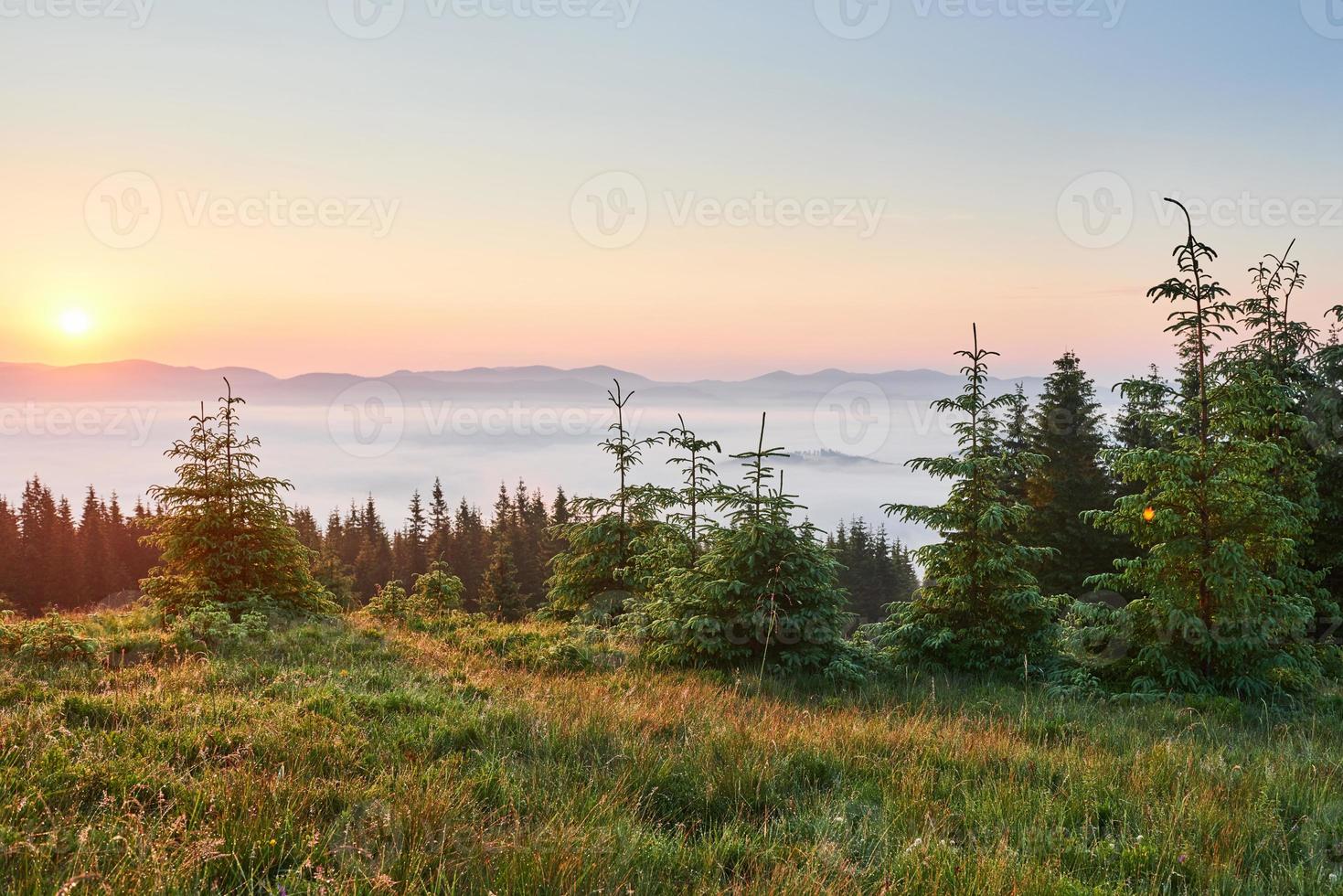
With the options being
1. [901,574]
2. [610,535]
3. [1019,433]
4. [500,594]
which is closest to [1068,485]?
[1019,433]

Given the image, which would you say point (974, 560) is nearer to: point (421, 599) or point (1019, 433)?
point (421, 599)

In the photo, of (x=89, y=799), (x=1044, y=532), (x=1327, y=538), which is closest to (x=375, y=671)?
(x=89, y=799)

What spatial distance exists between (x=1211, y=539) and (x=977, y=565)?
3.39 m

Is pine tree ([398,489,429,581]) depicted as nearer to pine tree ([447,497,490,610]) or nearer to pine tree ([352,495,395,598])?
pine tree ([352,495,395,598])

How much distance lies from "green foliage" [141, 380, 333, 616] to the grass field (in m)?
5.82

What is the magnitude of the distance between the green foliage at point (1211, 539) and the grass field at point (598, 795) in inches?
94.8

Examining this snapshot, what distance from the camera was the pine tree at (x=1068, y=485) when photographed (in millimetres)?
29938

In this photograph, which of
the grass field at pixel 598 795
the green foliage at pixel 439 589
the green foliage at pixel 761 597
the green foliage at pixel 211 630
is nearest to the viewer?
the grass field at pixel 598 795

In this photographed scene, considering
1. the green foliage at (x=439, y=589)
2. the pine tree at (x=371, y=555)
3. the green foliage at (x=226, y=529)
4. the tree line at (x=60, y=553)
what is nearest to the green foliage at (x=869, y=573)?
the green foliage at (x=439, y=589)

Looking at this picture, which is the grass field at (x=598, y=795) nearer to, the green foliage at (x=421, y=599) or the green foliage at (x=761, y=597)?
the green foliage at (x=761, y=597)

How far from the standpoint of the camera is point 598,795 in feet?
16.0

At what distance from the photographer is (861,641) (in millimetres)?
12312

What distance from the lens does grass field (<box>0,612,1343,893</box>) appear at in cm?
366

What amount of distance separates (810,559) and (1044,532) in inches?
967
